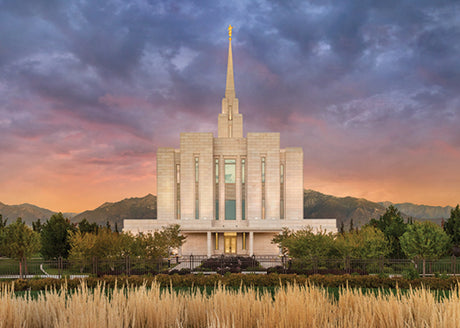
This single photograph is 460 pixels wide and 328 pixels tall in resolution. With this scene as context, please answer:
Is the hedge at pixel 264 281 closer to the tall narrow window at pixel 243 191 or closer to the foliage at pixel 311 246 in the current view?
the foliage at pixel 311 246

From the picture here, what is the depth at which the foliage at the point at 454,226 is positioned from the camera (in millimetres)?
34156

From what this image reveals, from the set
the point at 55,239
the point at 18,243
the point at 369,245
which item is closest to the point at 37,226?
the point at 55,239

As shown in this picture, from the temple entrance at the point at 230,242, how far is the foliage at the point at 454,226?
76.0 ft

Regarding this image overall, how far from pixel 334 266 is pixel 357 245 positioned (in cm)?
234

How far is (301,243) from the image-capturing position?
79.0ft

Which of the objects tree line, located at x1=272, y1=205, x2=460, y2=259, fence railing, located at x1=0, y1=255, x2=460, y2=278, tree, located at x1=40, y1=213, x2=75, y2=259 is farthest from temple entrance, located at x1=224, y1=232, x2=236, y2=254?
tree, located at x1=40, y1=213, x2=75, y2=259

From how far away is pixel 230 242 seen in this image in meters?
44.4

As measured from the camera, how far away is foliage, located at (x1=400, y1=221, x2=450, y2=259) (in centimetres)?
2433

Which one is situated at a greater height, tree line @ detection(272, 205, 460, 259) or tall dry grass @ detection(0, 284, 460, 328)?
tall dry grass @ detection(0, 284, 460, 328)

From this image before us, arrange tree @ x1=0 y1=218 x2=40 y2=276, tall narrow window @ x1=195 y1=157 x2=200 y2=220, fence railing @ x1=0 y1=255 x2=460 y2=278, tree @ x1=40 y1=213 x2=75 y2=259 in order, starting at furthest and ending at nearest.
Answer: tall narrow window @ x1=195 y1=157 x2=200 y2=220
tree @ x1=40 y1=213 x2=75 y2=259
tree @ x1=0 y1=218 x2=40 y2=276
fence railing @ x1=0 y1=255 x2=460 y2=278

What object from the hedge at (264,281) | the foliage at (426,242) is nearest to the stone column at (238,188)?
the foliage at (426,242)

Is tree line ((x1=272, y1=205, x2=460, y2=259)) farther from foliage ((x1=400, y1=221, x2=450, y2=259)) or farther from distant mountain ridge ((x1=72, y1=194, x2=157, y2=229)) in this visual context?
distant mountain ridge ((x1=72, y1=194, x2=157, y2=229))

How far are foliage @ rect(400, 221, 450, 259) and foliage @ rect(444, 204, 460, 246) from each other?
11308mm

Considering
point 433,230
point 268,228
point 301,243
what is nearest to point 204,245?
point 268,228
